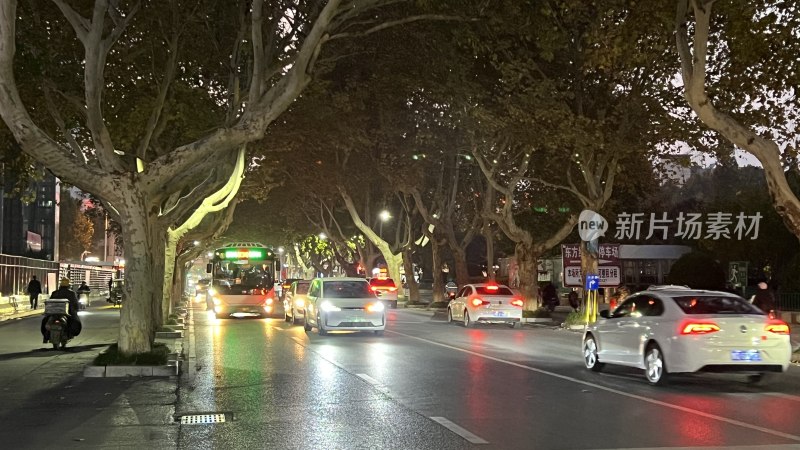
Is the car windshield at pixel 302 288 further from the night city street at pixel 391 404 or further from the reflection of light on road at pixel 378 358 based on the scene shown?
the night city street at pixel 391 404

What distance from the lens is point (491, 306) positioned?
30766 millimetres

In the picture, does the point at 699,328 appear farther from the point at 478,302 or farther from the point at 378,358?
the point at 478,302

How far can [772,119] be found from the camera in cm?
2364

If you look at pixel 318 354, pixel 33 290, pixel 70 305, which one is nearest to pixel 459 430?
pixel 318 354

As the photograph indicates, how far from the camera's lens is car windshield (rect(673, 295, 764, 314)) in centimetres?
1419

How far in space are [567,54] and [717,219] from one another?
55.1 ft

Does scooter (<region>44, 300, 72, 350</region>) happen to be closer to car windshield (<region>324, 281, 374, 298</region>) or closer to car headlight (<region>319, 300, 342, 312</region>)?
car headlight (<region>319, 300, 342, 312</region>)

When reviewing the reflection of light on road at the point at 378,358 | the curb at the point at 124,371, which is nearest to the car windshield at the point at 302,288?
the reflection of light on road at the point at 378,358

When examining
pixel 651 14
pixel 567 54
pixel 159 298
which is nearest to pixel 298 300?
pixel 159 298

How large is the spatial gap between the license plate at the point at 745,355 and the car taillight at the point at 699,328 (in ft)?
1.40

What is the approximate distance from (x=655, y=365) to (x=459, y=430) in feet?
18.0

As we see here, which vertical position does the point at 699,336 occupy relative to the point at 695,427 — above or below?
above

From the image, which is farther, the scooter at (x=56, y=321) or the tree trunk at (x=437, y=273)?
the tree trunk at (x=437, y=273)

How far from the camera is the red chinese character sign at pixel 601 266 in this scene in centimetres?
3064
